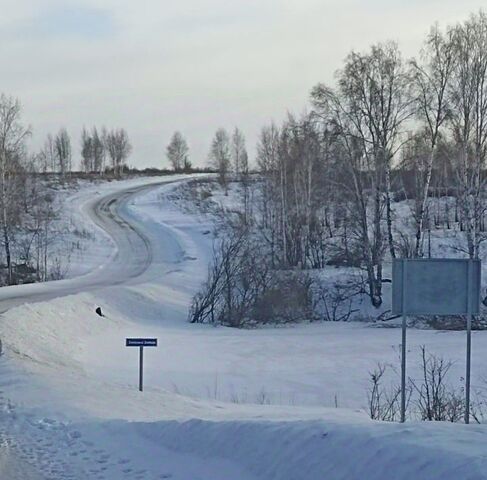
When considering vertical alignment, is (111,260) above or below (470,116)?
below

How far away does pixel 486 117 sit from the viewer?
121 ft

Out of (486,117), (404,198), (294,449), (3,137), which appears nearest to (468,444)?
(294,449)

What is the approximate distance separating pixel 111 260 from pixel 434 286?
142 feet

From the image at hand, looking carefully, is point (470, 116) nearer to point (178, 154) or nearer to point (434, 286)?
point (434, 286)

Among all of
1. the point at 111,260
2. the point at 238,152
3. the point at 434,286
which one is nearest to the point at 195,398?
the point at 434,286

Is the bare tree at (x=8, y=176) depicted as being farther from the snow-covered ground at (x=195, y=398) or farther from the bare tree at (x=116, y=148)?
the bare tree at (x=116, y=148)

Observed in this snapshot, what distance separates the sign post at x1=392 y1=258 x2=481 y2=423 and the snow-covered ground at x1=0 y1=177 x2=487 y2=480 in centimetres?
194

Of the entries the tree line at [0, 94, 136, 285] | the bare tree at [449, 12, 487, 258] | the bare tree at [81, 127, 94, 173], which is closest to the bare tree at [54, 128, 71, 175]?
the bare tree at [81, 127, 94, 173]

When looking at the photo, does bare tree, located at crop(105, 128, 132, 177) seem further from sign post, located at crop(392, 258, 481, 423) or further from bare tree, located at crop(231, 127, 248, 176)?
sign post, located at crop(392, 258, 481, 423)

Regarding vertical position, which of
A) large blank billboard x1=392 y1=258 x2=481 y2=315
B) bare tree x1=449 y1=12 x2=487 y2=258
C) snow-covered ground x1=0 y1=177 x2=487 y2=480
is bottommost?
snow-covered ground x1=0 y1=177 x2=487 y2=480

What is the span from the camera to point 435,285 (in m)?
12.6

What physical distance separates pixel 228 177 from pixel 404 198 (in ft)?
121

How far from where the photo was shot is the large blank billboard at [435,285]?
12484mm

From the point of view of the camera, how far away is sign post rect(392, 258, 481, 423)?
1248 cm
